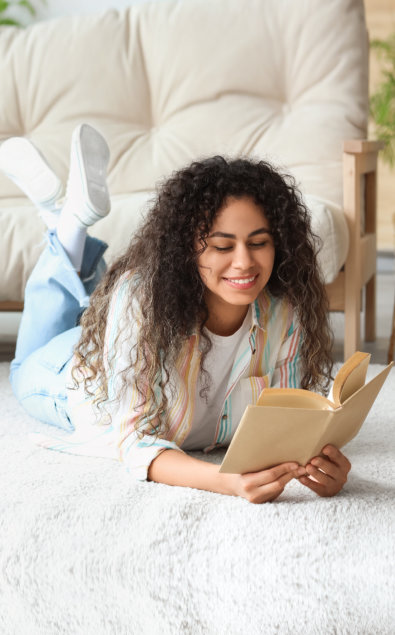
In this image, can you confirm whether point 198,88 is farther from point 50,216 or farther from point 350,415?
point 350,415

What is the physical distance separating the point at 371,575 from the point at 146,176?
1765 mm

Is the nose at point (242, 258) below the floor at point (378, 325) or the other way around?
the other way around

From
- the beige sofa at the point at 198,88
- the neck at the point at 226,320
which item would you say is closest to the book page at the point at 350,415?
the neck at the point at 226,320

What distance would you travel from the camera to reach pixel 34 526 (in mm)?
966

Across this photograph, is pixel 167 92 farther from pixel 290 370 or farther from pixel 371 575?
pixel 371 575

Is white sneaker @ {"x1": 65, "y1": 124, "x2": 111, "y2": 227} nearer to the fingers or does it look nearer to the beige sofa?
the beige sofa

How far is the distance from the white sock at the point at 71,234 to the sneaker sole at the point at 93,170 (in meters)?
0.03

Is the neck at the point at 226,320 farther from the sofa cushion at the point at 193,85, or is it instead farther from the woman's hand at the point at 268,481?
the sofa cushion at the point at 193,85

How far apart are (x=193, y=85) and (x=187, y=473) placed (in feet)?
5.46

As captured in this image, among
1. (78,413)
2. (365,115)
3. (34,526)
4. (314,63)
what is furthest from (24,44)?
(34,526)

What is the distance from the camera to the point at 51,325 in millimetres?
1572

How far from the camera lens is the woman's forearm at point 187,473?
1042mm

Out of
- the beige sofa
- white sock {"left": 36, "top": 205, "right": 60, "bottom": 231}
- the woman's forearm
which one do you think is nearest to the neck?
the woman's forearm

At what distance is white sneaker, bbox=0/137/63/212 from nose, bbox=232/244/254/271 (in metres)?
0.68
